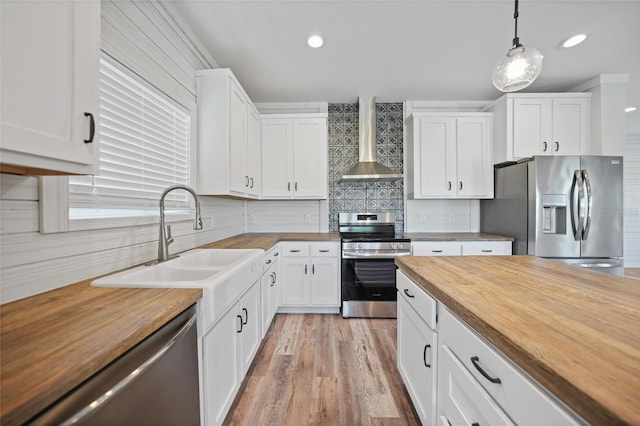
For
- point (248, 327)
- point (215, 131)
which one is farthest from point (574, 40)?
point (248, 327)

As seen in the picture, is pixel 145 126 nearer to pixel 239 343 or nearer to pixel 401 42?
pixel 239 343

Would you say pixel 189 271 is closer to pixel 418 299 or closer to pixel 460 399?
pixel 418 299

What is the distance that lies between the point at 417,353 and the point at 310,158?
8.01ft

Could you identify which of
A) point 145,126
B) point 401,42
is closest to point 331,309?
point 145,126

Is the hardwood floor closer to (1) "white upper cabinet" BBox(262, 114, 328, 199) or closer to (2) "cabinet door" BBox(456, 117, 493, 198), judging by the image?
(1) "white upper cabinet" BBox(262, 114, 328, 199)

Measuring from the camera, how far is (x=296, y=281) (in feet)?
9.66

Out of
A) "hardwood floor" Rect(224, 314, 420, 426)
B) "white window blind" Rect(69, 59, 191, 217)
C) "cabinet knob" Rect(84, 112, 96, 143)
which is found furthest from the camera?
"hardwood floor" Rect(224, 314, 420, 426)

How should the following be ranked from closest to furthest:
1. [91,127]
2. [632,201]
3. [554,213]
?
[91,127] → [554,213] → [632,201]

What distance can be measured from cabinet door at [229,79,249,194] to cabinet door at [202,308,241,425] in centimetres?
124

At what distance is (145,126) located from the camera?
161cm

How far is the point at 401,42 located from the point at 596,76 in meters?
2.40

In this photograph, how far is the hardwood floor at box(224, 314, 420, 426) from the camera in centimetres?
153

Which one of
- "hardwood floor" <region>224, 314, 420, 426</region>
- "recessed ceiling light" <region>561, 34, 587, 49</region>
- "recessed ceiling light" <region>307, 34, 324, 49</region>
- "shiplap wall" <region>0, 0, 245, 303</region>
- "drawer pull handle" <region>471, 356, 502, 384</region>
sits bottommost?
"hardwood floor" <region>224, 314, 420, 426</region>

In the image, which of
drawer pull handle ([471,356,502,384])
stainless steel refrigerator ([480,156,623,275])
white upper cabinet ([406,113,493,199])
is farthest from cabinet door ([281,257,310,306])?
stainless steel refrigerator ([480,156,623,275])
